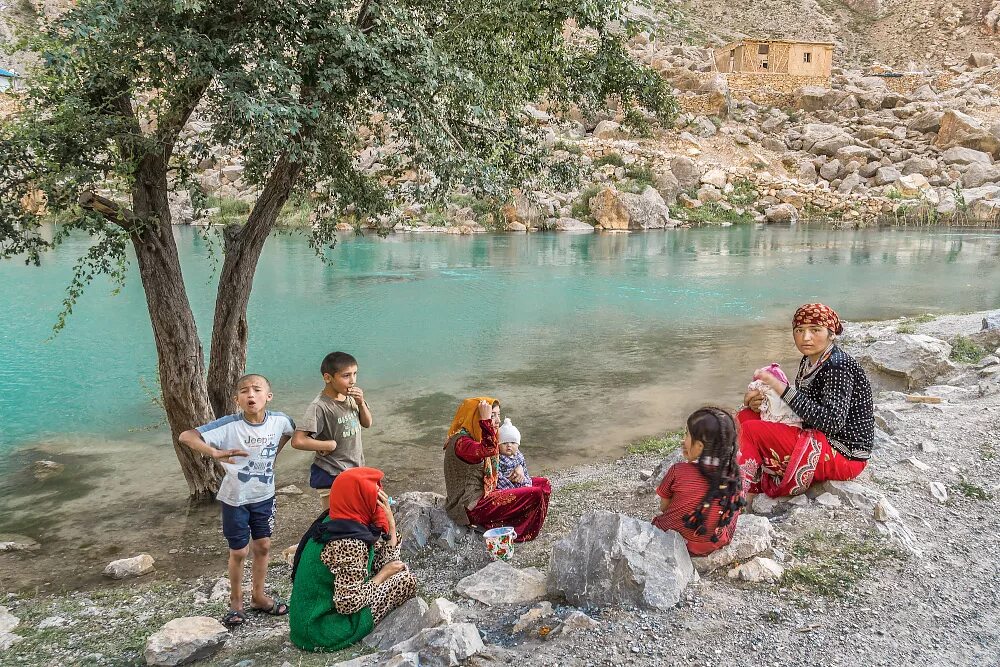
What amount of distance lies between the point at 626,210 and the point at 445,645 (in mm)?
37576

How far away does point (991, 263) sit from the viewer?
26031 millimetres

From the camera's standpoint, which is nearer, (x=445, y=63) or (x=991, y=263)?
(x=445, y=63)

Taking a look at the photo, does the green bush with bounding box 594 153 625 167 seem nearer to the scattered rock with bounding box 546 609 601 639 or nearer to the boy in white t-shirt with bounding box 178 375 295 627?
the boy in white t-shirt with bounding box 178 375 295 627

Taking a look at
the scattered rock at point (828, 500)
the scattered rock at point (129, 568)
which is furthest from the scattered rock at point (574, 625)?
the scattered rock at point (129, 568)

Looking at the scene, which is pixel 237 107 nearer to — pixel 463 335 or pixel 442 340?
pixel 442 340

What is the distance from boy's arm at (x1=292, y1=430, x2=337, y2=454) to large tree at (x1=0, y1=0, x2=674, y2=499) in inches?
76.2

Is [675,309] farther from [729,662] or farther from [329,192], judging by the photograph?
[729,662]

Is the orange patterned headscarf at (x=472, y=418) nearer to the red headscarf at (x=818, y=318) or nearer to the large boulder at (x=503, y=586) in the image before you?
the large boulder at (x=503, y=586)

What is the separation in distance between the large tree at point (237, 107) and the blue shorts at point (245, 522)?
2374 mm


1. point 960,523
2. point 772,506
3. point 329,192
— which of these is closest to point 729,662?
point 772,506

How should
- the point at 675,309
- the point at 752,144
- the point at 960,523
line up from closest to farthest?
the point at 960,523 < the point at 675,309 < the point at 752,144

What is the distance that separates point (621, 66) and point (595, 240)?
27.2m

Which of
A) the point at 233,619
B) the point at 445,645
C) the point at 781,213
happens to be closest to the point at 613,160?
the point at 781,213

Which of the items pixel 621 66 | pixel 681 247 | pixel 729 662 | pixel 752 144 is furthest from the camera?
pixel 752 144
